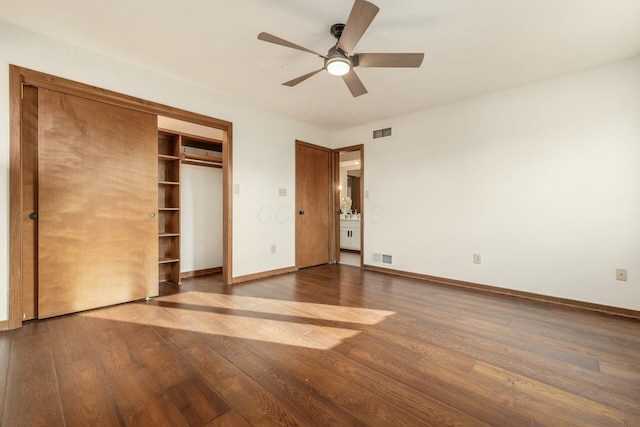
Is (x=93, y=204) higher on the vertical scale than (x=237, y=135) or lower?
lower

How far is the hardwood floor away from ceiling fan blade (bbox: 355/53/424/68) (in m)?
2.17

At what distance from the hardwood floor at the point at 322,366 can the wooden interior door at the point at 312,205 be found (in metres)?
1.93

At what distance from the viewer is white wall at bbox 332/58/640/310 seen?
2672 mm

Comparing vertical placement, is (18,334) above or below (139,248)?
below

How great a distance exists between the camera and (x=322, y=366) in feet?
5.63

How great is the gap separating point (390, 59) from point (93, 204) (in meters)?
3.09

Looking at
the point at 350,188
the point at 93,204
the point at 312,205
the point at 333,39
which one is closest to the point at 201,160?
the point at 93,204

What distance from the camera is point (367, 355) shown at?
1848 millimetres

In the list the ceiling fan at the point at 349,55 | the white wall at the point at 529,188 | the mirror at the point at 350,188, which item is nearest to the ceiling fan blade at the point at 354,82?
the ceiling fan at the point at 349,55

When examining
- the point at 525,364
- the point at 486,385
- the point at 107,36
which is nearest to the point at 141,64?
the point at 107,36

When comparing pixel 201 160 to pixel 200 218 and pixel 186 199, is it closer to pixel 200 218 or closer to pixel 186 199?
pixel 186 199

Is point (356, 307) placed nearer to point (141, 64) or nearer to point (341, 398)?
point (341, 398)

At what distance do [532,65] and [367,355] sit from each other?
3278mm

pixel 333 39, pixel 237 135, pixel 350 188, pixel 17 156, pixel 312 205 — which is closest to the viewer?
pixel 17 156
